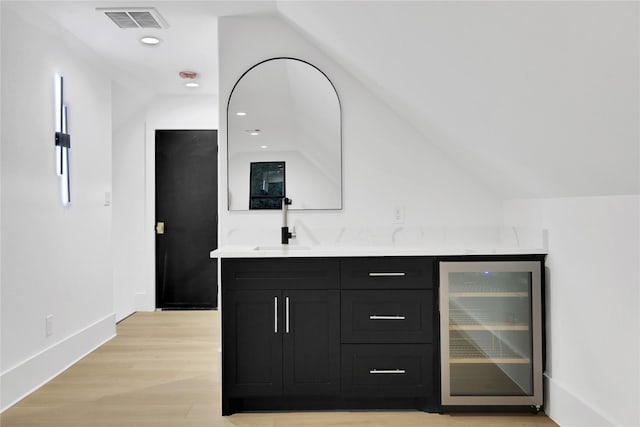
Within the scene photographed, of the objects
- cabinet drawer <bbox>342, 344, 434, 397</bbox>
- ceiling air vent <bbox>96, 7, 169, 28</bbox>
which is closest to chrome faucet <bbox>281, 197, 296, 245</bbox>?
cabinet drawer <bbox>342, 344, 434, 397</bbox>

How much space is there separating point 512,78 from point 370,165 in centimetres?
176

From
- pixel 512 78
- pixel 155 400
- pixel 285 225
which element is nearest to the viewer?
pixel 512 78

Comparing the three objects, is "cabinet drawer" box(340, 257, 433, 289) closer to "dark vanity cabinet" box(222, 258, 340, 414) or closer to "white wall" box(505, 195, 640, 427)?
"dark vanity cabinet" box(222, 258, 340, 414)

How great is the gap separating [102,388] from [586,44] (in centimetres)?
327

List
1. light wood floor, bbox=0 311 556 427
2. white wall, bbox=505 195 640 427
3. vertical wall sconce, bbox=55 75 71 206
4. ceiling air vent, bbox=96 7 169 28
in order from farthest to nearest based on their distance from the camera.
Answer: vertical wall sconce, bbox=55 75 71 206
ceiling air vent, bbox=96 7 169 28
light wood floor, bbox=0 311 556 427
white wall, bbox=505 195 640 427

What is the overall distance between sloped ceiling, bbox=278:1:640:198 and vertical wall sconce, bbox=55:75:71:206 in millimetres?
1742

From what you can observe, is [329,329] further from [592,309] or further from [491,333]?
[592,309]

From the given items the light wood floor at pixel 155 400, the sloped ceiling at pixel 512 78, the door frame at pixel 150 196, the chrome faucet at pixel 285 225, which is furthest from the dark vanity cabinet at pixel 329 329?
the door frame at pixel 150 196

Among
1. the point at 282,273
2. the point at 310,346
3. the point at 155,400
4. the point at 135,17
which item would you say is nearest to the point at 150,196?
the point at 135,17

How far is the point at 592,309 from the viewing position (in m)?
2.47

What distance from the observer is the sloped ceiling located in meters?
1.33

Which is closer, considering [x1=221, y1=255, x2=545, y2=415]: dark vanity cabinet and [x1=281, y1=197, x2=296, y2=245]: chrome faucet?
[x1=221, y1=255, x2=545, y2=415]: dark vanity cabinet

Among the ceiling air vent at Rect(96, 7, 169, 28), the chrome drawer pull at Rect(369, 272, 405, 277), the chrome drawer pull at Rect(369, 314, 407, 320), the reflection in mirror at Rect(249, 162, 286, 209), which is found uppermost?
the ceiling air vent at Rect(96, 7, 169, 28)

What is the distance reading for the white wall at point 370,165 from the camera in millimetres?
3496
